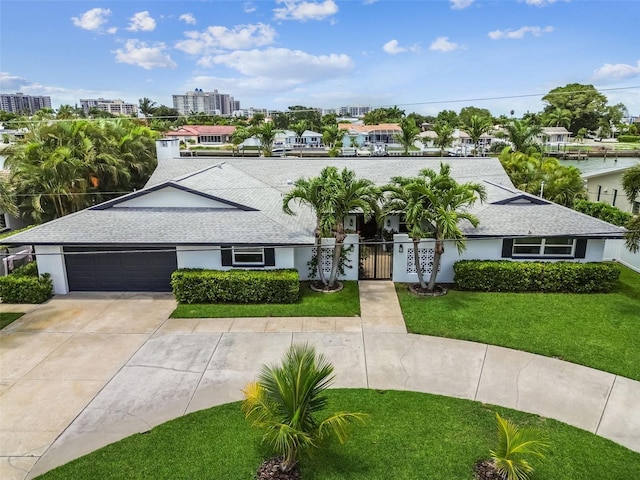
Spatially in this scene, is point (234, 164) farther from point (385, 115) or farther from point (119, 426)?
point (385, 115)

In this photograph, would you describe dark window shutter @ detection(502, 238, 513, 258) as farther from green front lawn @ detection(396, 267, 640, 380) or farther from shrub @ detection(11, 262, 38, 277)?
shrub @ detection(11, 262, 38, 277)

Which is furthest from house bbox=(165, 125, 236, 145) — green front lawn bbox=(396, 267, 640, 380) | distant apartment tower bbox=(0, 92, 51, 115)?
distant apartment tower bbox=(0, 92, 51, 115)

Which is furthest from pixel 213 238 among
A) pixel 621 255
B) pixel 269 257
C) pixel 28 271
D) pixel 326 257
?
pixel 621 255

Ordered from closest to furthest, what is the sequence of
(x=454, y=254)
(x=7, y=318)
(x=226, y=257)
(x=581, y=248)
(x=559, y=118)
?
(x=7, y=318), (x=226, y=257), (x=581, y=248), (x=454, y=254), (x=559, y=118)

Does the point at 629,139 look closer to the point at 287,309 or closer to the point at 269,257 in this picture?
the point at 269,257

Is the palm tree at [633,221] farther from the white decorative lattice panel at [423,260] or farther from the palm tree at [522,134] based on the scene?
the palm tree at [522,134]

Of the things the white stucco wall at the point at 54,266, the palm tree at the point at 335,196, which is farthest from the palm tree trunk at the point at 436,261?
the white stucco wall at the point at 54,266
